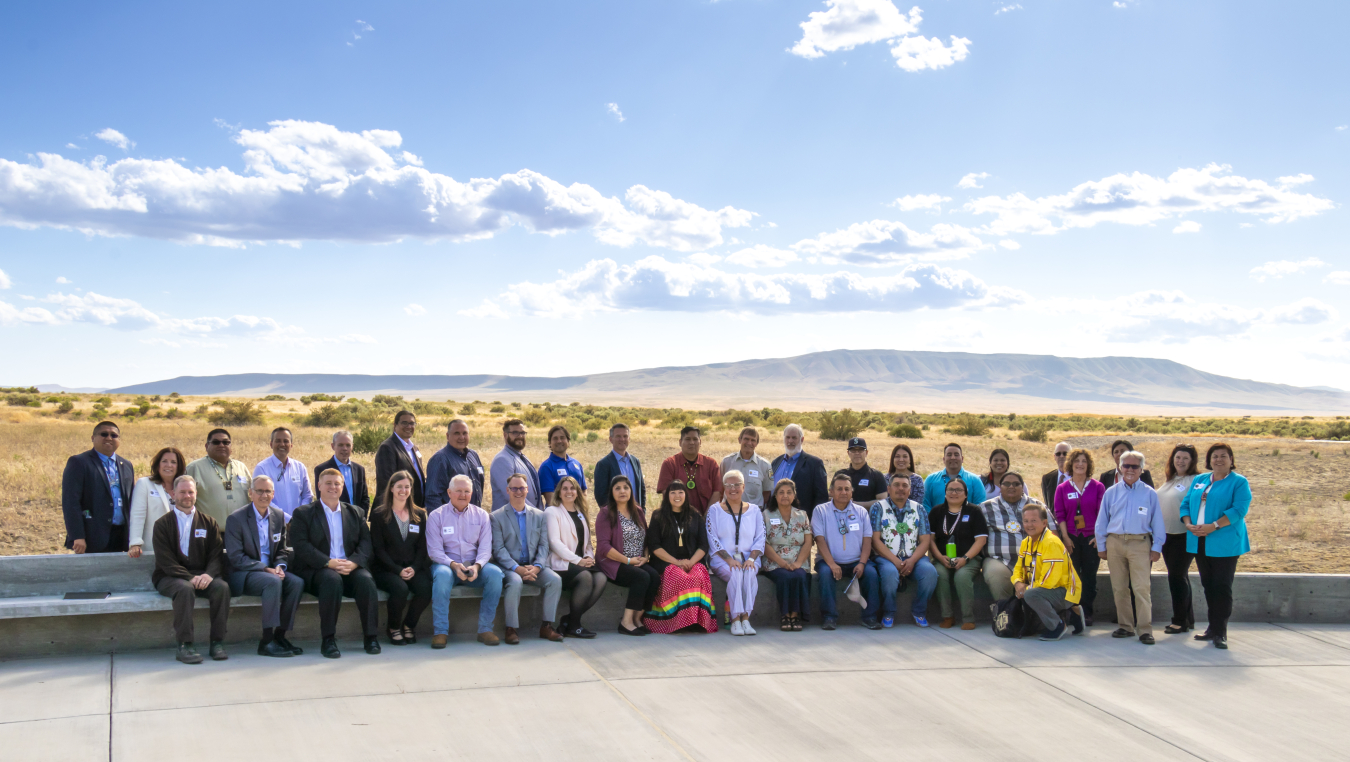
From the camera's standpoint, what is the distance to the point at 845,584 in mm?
8703

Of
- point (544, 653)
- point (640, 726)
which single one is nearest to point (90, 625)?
point (544, 653)

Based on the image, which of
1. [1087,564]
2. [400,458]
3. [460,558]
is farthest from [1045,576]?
[400,458]

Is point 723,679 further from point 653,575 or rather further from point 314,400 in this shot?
point 314,400

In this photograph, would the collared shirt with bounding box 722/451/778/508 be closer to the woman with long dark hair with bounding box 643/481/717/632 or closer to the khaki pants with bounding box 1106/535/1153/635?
the woman with long dark hair with bounding box 643/481/717/632

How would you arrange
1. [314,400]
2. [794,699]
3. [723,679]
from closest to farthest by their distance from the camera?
[794,699] < [723,679] < [314,400]

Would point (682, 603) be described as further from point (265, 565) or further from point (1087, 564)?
point (1087, 564)

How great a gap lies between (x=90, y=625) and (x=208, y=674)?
45.9 inches

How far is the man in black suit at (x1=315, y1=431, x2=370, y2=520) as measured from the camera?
823 centimetres

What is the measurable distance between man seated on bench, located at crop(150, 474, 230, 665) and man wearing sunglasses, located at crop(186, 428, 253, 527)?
1.46 ft

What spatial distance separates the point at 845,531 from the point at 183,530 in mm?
5315

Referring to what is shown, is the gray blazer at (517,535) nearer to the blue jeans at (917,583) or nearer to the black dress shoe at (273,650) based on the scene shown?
the black dress shoe at (273,650)

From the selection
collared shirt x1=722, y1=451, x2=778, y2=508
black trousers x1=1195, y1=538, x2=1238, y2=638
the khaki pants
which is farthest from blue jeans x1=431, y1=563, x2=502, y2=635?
black trousers x1=1195, y1=538, x2=1238, y2=638

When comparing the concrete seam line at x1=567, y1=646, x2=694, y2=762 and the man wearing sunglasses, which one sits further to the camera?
the man wearing sunglasses

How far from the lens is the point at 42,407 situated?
4703 centimetres
